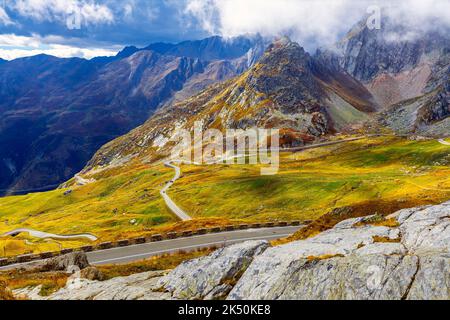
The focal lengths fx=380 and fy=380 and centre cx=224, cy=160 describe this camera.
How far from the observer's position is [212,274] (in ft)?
73.5

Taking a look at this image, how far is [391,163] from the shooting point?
538ft

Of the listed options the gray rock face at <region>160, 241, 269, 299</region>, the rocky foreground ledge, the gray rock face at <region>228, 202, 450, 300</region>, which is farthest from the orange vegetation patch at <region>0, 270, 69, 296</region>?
the gray rock face at <region>228, 202, 450, 300</region>

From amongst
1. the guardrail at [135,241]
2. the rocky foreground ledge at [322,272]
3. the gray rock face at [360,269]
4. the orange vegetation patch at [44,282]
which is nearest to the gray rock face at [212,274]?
the rocky foreground ledge at [322,272]

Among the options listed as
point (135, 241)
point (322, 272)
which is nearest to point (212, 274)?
point (322, 272)

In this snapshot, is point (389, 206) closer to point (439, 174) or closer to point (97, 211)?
point (439, 174)

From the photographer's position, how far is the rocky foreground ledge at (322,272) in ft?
56.5

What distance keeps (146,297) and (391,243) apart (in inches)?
578

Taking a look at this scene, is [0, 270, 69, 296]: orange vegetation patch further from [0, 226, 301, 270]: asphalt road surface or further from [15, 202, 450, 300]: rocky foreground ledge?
[0, 226, 301, 270]: asphalt road surface

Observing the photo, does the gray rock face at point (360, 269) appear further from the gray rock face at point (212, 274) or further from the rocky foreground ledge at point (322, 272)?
the gray rock face at point (212, 274)

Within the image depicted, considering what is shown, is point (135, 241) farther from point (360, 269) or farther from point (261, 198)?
point (261, 198)

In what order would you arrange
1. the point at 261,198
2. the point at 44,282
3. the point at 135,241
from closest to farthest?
the point at 44,282 < the point at 135,241 < the point at 261,198

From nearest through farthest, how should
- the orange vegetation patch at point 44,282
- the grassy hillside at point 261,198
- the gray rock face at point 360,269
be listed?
the gray rock face at point 360,269 < the orange vegetation patch at point 44,282 < the grassy hillside at point 261,198

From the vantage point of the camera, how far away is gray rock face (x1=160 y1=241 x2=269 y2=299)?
21.3m

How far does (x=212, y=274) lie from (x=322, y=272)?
664 cm
